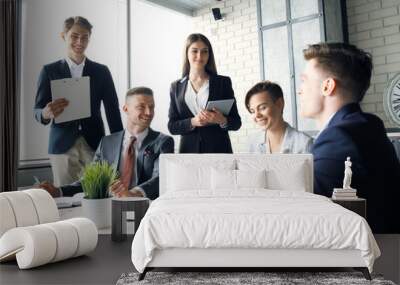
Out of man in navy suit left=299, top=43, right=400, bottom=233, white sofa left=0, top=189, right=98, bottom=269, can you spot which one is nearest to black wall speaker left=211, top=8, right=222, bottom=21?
man in navy suit left=299, top=43, right=400, bottom=233

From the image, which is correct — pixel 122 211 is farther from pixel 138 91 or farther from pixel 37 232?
pixel 138 91

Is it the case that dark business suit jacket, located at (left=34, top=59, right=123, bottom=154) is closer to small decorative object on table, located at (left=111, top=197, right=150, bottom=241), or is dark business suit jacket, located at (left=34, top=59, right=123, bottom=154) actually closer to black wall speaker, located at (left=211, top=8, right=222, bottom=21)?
small decorative object on table, located at (left=111, top=197, right=150, bottom=241)

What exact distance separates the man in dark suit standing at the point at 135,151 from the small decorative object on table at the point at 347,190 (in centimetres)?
212

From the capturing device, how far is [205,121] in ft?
17.9

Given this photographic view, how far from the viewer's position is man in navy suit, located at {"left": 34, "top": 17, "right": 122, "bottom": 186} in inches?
227

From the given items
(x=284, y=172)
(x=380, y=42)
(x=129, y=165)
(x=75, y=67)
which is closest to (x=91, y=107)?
(x=75, y=67)

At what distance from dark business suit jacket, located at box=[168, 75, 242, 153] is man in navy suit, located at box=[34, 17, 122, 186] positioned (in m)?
0.80

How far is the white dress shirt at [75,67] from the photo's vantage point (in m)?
5.78

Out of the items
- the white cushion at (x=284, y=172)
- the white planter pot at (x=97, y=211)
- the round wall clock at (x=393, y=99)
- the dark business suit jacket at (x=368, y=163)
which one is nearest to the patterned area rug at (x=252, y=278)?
the white cushion at (x=284, y=172)

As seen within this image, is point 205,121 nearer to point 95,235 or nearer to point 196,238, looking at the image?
point 95,235

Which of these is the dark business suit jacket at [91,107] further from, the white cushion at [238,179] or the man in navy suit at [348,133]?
the man in navy suit at [348,133]

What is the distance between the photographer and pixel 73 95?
228 inches

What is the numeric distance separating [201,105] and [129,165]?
124cm

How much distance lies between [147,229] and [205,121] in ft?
8.15
